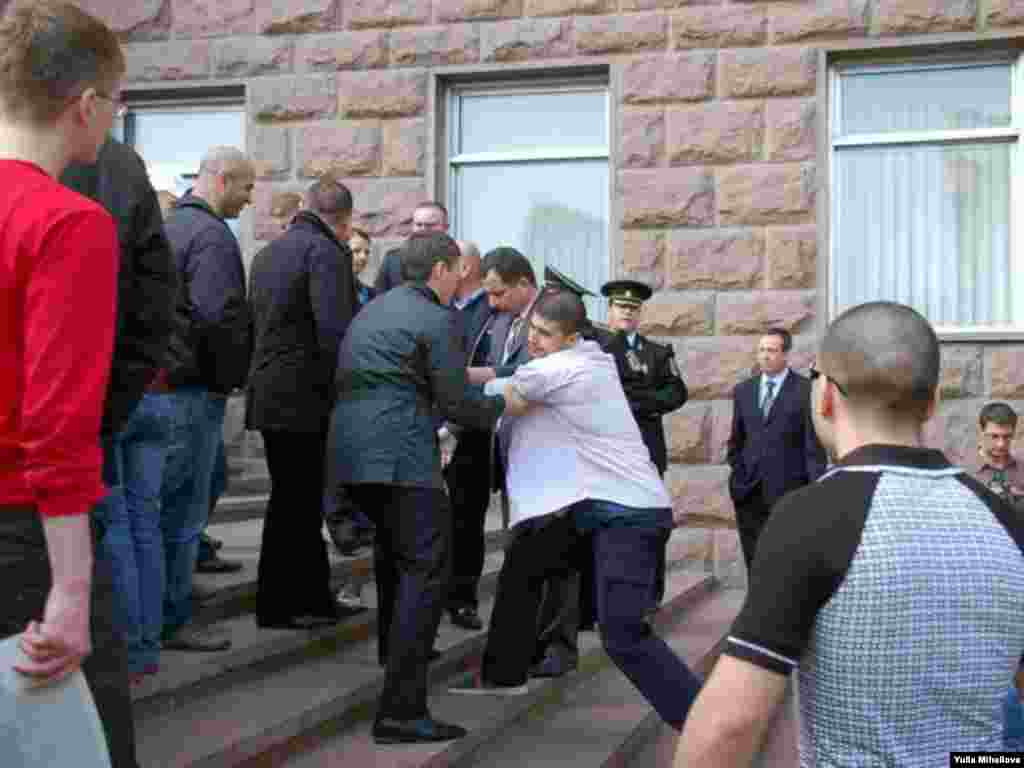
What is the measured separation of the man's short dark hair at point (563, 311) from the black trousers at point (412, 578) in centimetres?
81

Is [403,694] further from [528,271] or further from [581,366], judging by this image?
[528,271]

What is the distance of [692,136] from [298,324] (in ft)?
15.4

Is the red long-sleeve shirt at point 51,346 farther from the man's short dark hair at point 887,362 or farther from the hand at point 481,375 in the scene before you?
the hand at point 481,375

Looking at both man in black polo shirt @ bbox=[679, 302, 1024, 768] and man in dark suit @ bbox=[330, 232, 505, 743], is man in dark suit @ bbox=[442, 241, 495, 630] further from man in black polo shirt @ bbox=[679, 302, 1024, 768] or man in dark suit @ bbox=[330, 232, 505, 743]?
man in black polo shirt @ bbox=[679, 302, 1024, 768]

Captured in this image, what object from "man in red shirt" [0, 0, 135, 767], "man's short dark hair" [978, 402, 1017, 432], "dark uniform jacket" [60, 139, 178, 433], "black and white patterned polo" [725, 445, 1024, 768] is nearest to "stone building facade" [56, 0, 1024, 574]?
"man's short dark hair" [978, 402, 1017, 432]

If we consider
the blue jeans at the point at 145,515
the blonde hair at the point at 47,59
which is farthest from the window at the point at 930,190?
the blonde hair at the point at 47,59

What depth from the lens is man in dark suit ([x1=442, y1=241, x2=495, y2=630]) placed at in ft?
22.1

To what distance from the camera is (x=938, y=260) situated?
9.87 metres

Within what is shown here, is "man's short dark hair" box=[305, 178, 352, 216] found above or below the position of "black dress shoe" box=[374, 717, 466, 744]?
above

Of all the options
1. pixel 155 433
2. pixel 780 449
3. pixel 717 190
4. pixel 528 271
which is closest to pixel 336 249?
pixel 528 271

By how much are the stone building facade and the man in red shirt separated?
7.67 m

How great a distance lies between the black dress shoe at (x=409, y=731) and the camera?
502cm

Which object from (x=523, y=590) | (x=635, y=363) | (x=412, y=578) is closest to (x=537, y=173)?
(x=635, y=363)

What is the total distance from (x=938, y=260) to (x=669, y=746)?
16.3 ft
